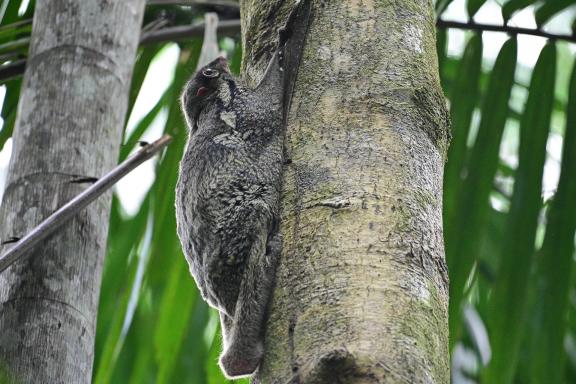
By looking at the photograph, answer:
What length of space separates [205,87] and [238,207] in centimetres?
79

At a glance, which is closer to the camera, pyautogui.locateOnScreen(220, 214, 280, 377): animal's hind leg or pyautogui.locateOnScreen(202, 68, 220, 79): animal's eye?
pyautogui.locateOnScreen(220, 214, 280, 377): animal's hind leg

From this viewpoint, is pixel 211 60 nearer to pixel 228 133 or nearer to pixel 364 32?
Result: pixel 228 133

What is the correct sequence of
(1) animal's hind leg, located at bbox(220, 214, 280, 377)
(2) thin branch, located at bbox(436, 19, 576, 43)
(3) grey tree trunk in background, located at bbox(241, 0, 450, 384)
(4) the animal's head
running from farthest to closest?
(2) thin branch, located at bbox(436, 19, 576, 43), (4) the animal's head, (1) animal's hind leg, located at bbox(220, 214, 280, 377), (3) grey tree trunk in background, located at bbox(241, 0, 450, 384)

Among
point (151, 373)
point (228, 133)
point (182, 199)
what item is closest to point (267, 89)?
point (228, 133)

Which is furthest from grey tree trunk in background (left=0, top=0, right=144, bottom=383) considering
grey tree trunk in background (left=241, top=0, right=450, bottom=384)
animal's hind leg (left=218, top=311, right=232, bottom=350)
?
grey tree trunk in background (left=241, top=0, right=450, bottom=384)

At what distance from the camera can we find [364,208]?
2.00 metres

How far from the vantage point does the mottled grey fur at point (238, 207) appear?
7.02 ft

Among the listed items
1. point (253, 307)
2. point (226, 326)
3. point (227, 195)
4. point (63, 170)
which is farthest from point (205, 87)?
point (253, 307)

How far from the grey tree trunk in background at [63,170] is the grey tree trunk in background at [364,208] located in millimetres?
707

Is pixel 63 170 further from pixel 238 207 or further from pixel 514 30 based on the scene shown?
pixel 514 30

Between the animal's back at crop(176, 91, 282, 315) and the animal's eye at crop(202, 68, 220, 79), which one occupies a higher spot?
the animal's eye at crop(202, 68, 220, 79)

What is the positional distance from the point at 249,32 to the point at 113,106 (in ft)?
1.73

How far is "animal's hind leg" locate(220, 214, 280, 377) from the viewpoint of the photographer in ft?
6.80

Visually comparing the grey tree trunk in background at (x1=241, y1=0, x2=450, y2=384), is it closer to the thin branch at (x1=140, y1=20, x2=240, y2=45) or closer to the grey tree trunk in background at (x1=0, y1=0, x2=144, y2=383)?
the grey tree trunk in background at (x1=0, y1=0, x2=144, y2=383)
